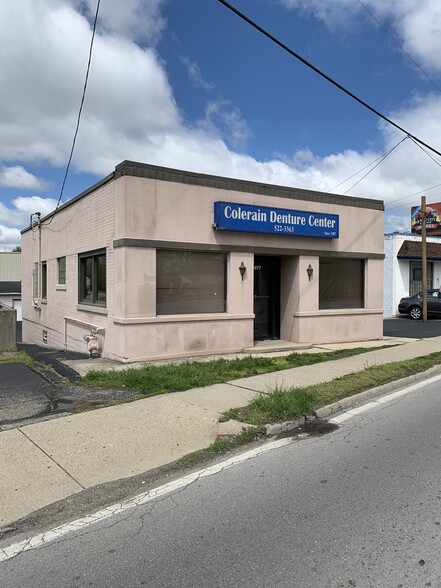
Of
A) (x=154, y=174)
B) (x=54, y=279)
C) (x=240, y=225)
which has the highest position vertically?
(x=154, y=174)

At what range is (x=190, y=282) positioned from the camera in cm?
1144

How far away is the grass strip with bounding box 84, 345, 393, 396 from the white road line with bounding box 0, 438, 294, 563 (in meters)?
2.67

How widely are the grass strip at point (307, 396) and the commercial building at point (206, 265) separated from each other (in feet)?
13.0

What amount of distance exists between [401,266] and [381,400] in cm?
2038

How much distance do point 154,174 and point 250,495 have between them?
7.92 meters

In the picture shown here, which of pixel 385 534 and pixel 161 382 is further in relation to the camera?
pixel 161 382

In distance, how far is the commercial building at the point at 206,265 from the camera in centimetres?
1054

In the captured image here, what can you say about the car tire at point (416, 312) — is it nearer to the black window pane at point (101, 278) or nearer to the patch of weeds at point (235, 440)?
the black window pane at point (101, 278)

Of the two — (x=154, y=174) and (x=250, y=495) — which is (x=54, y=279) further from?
(x=250, y=495)

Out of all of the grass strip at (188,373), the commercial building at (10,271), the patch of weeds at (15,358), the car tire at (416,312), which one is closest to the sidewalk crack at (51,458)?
the grass strip at (188,373)

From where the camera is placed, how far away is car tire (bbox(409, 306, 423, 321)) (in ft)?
80.5

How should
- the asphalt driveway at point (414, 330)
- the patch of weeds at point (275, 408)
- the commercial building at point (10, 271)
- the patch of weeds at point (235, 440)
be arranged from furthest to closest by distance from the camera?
1. the commercial building at point (10, 271)
2. the asphalt driveway at point (414, 330)
3. the patch of weeds at point (275, 408)
4. the patch of weeds at point (235, 440)

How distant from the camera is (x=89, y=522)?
377 centimetres


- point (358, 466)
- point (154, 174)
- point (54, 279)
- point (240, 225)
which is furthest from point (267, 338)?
point (358, 466)
